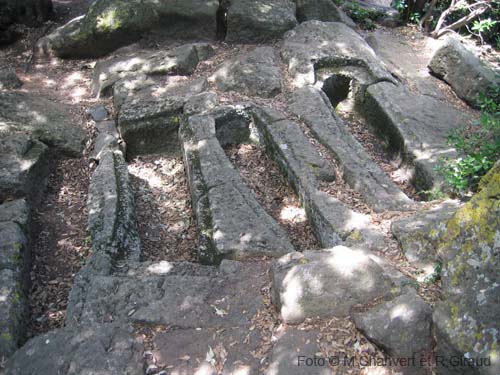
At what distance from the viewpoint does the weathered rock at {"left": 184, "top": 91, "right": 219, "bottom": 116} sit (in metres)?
6.90

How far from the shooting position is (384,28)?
10.6m

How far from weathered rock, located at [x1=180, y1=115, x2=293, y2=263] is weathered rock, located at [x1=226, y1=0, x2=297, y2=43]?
3405 millimetres

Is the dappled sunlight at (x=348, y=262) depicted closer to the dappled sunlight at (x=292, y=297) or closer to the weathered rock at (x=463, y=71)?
the dappled sunlight at (x=292, y=297)

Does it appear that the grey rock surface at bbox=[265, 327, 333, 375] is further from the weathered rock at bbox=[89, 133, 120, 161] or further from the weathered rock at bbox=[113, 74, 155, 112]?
the weathered rock at bbox=[113, 74, 155, 112]

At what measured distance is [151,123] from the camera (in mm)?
6895

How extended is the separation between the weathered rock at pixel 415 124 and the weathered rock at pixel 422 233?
124cm

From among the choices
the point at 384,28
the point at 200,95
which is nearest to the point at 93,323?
the point at 200,95

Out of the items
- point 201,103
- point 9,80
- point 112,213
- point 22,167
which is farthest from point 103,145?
point 9,80

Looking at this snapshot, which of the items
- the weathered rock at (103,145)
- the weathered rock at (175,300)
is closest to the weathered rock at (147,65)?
the weathered rock at (103,145)

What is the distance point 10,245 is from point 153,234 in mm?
1585

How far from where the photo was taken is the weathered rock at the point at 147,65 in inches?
312

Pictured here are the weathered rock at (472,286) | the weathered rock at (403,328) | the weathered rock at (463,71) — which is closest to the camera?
the weathered rock at (472,286)

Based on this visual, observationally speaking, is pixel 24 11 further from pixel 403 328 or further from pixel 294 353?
pixel 403 328

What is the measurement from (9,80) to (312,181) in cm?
536
